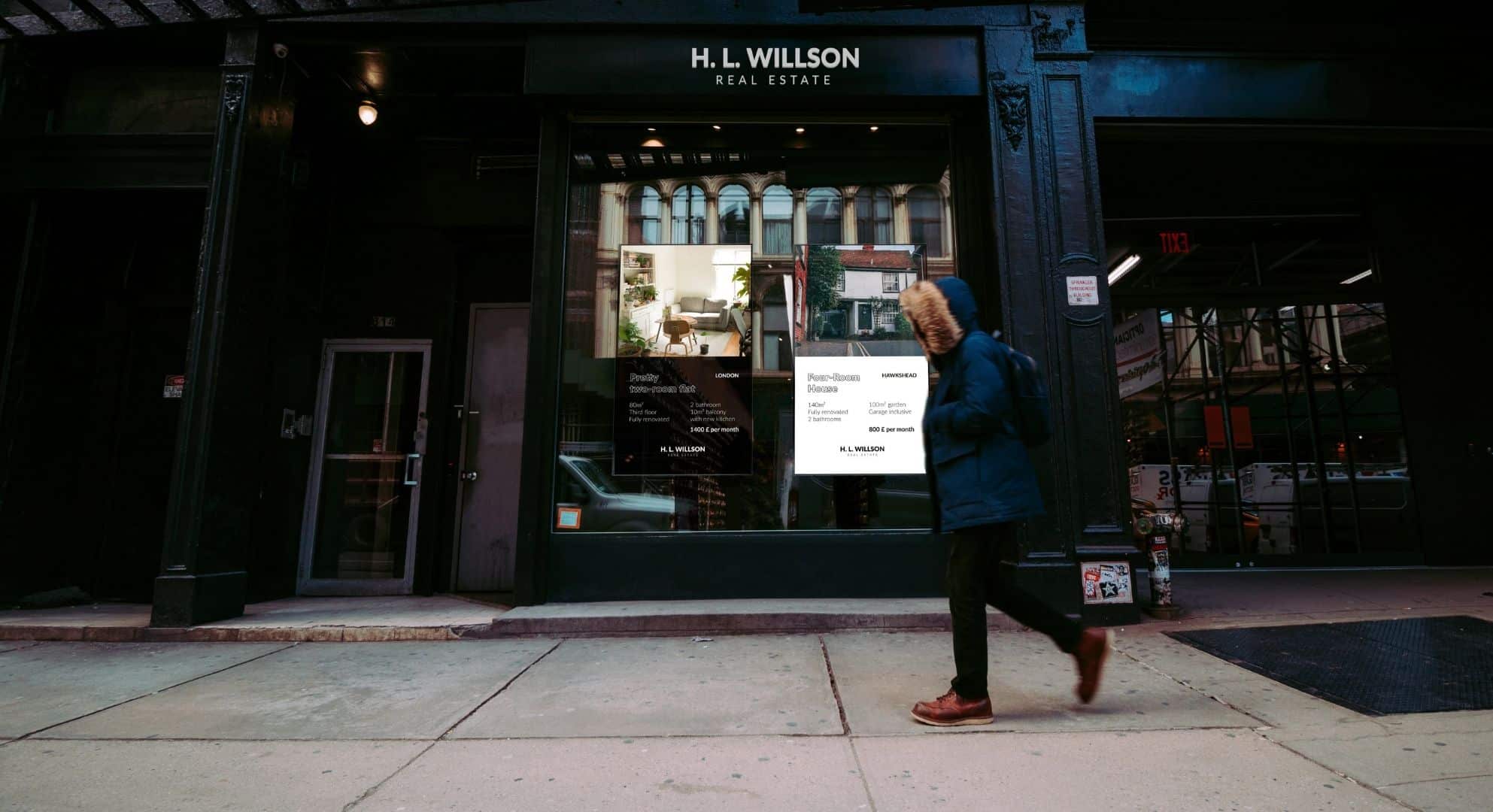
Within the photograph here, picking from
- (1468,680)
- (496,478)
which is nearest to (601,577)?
(496,478)

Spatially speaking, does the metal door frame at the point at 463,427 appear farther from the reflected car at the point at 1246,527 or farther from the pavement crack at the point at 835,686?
the reflected car at the point at 1246,527

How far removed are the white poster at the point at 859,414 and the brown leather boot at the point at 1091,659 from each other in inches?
92.1

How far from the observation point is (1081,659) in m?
2.90

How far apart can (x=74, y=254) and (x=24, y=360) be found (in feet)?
3.32

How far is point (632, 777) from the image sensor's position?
240 cm

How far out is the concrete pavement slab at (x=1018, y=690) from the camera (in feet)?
9.35

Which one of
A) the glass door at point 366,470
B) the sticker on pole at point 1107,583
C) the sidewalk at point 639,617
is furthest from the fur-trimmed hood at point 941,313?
the glass door at point 366,470

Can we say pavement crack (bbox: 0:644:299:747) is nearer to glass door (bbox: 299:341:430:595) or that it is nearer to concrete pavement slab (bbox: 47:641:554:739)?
concrete pavement slab (bbox: 47:641:554:739)

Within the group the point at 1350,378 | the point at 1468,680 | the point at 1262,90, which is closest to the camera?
the point at 1468,680

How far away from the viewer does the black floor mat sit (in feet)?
10.0

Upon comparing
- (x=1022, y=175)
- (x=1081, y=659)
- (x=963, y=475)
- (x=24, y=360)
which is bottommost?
(x=1081, y=659)

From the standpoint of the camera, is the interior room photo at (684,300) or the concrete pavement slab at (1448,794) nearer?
the concrete pavement slab at (1448,794)

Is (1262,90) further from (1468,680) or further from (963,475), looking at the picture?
(963,475)

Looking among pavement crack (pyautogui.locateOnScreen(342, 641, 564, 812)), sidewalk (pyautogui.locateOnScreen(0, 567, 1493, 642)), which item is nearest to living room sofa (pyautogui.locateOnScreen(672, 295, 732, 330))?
sidewalk (pyautogui.locateOnScreen(0, 567, 1493, 642))
